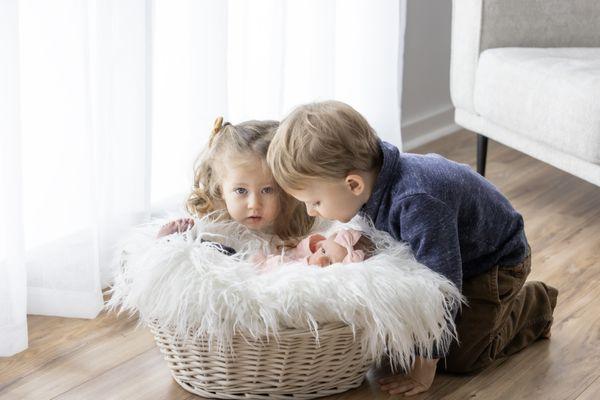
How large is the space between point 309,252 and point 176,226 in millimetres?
266

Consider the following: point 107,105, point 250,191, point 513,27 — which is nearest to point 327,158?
point 250,191

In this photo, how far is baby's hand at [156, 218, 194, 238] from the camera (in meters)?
1.89

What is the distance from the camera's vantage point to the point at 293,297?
5.36 feet

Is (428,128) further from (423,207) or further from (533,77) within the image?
(423,207)

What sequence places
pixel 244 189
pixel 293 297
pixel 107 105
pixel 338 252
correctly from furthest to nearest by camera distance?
pixel 107 105
pixel 244 189
pixel 338 252
pixel 293 297

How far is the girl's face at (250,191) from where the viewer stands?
1.92 m

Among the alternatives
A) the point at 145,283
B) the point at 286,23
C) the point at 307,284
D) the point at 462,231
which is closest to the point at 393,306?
the point at 307,284

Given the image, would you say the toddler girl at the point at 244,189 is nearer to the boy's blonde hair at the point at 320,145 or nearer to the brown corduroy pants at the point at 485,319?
the boy's blonde hair at the point at 320,145

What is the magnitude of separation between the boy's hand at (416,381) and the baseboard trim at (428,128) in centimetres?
159

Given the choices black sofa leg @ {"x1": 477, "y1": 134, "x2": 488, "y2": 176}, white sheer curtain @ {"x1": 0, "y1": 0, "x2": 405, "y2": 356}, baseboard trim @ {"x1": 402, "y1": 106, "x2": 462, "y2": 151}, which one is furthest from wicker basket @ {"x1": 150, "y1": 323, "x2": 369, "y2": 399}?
baseboard trim @ {"x1": 402, "y1": 106, "x2": 462, "y2": 151}

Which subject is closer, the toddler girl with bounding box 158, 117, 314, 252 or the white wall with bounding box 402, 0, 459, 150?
the toddler girl with bounding box 158, 117, 314, 252

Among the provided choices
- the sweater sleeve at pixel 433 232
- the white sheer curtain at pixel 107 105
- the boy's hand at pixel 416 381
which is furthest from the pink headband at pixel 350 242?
the white sheer curtain at pixel 107 105

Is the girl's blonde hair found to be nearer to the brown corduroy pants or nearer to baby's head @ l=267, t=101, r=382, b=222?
baby's head @ l=267, t=101, r=382, b=222

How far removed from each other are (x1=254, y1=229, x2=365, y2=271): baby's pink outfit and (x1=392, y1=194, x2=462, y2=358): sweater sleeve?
114mm
